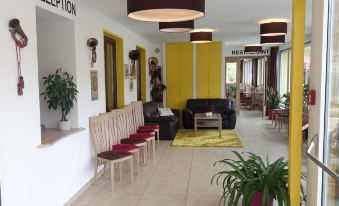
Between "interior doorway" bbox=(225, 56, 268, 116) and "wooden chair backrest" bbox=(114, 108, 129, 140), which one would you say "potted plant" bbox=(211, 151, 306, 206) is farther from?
"interior doorway" bbox=(225, 56, 268, 116)

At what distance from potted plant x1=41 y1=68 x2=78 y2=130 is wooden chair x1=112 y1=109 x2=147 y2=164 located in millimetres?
1397

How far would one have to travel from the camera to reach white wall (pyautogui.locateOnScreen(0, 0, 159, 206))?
112 inches

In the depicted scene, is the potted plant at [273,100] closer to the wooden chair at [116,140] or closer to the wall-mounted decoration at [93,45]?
the wooden chair at [116,140]

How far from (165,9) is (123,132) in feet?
11.6

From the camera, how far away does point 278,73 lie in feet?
39.7

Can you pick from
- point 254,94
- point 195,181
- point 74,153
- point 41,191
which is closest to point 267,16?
point 195,181

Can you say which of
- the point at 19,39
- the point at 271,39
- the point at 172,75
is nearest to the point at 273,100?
the point at 172,75

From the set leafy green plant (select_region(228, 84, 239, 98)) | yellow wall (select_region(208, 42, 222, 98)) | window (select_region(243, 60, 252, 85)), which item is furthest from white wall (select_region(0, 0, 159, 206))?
window (select_region(243, 60, 252, 85))

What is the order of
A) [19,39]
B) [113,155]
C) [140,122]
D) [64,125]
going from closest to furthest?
[19,39]
[64,125]
[113,155]
[140,122]

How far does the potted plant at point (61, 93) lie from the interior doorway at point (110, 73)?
1836mm

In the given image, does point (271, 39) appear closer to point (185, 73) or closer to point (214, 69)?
point (214, 69)

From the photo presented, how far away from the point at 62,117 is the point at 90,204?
1.21 metres

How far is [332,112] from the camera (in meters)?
2.37

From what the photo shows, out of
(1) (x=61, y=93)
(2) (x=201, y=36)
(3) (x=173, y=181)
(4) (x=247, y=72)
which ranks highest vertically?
(2) (x=201, y=36)
